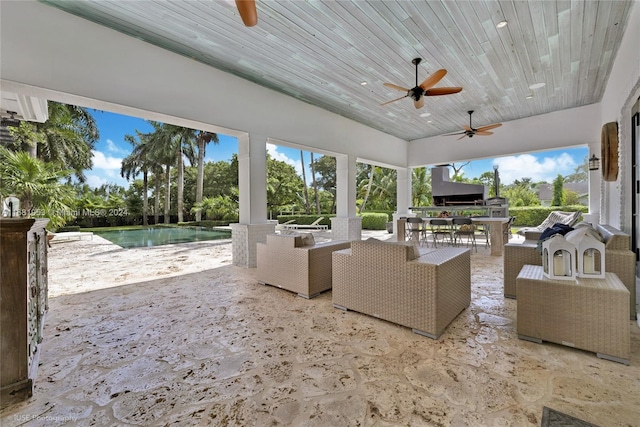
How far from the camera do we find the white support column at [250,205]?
16.1ft

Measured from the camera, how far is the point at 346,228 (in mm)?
7027

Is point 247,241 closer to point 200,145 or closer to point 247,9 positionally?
point 247,9

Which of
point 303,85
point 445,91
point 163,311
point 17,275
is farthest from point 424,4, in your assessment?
point 163,311

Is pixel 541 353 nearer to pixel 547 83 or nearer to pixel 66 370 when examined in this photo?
pixel 66 370

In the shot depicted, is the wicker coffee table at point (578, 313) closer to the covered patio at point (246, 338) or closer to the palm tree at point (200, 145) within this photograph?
the covered patio at point (246, 338)

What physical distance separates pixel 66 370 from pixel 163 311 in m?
1.02

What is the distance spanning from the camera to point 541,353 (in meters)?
1.92

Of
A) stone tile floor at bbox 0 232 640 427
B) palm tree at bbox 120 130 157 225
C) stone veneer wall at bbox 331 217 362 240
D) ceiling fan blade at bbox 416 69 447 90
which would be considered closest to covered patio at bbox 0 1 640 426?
stone tile floor at bbox 0 232 640 427

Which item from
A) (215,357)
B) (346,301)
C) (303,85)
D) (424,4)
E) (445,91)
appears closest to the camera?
(215,357)

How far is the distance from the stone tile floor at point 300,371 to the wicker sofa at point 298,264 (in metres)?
0.28

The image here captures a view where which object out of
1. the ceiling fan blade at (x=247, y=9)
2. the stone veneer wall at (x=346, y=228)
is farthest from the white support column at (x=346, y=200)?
the ceiling fan blade at (x=247, y=9)

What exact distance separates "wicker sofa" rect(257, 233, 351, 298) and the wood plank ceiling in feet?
8.15

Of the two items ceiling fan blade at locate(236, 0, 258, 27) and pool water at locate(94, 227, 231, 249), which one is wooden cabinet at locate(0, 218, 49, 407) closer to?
ceiling fan blade at locate(236, 0, 258, 27)

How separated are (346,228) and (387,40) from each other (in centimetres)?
433
